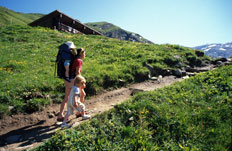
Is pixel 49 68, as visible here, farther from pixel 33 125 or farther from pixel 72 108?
pixel 72 108

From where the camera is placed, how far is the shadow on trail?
4.84 m

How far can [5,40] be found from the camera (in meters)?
16.7

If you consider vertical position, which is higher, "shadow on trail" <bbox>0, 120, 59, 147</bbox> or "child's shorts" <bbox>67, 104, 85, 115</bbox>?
"child's shorts" <bbox>67, 104, 85, 115</bbox>

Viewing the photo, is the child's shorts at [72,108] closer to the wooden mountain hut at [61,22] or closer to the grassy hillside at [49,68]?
the grassy hillside at [49,68]

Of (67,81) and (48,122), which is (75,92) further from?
(48,122)

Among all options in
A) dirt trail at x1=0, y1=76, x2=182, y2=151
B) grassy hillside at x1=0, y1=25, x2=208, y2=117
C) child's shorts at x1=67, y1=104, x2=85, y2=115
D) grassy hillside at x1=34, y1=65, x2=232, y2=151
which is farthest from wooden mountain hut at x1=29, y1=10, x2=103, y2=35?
grassy hillside at x1=34, y1=65, x2=232, y2=151

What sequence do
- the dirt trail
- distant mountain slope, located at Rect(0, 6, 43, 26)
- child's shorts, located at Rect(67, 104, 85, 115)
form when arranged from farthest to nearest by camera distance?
1. distant mountain slope, located at Rect(0, 6, 43, 26)
2. child's shorts, located at Rect(67, 104, 85, 115)
3. the dirt trail

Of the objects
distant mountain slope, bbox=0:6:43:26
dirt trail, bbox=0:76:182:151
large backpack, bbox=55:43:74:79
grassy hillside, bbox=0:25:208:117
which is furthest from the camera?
distant mountain slope, bbox=0:6:43:26

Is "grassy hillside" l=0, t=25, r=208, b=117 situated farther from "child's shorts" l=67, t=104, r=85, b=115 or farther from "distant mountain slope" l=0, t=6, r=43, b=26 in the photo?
"distant mountain slope" l=0, t=6, r=43, b=26

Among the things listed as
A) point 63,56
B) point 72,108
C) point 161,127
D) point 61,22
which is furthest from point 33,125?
point 61,22

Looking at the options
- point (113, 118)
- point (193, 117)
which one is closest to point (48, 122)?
point (113, 118)

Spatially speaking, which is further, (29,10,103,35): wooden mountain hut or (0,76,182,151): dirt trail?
(29,10,103,35): wooden mountain hut

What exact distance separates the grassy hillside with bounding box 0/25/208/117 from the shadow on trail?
3.55 feet

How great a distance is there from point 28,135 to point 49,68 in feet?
18.6
